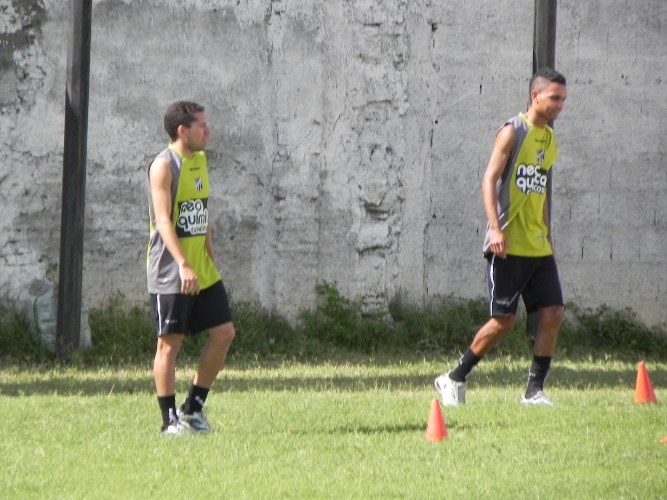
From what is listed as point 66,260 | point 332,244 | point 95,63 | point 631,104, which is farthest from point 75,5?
point 631,104

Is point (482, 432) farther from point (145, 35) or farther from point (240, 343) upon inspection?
point (145, 35)

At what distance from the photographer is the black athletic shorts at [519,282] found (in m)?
8.48

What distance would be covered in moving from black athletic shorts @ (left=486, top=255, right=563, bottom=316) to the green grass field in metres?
0.63

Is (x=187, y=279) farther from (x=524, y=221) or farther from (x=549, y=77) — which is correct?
(x=549, y=77)

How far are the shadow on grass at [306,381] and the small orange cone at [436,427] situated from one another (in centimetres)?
222

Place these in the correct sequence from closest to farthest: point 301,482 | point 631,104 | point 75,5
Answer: point 301,482, point 75,5, point 631,104

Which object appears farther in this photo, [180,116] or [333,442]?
[180,116]

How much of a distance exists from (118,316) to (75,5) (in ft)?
8.43

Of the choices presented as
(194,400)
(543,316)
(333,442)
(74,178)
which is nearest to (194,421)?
(194,400)

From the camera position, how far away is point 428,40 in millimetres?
12164

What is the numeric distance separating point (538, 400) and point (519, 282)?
2.44 ft

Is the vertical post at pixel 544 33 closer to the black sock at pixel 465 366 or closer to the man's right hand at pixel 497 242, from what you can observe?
the black sock at pixel 465 366

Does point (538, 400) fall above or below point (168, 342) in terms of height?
below

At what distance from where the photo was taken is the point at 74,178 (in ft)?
35.9
